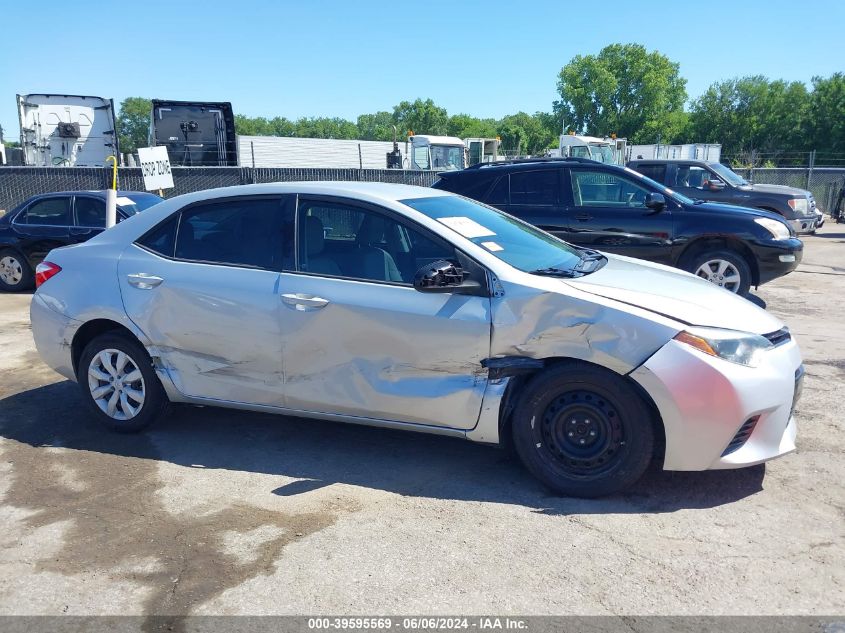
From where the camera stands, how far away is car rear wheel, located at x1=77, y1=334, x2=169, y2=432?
477cm

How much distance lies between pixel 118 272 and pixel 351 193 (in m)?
1.71

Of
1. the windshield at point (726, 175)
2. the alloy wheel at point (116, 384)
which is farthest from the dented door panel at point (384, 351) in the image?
the windshield at point (726, 175)

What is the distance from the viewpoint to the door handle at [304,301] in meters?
4.19

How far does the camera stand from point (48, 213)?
425 inches

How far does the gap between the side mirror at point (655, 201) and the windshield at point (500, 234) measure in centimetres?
390

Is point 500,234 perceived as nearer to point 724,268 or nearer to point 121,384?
point 121,384

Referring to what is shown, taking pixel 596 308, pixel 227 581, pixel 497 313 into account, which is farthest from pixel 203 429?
pixel 596 308

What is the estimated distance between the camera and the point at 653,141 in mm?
95500

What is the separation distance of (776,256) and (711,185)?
619cm

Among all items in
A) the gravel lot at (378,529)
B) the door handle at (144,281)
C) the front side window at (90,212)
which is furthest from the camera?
the front side window at (90,212)

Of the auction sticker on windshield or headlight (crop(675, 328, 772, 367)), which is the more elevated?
the auction sticker on windshield

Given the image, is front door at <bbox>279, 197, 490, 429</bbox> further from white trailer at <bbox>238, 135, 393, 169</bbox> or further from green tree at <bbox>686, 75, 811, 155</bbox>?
green tree at <bbox>686, 75, 811, 155</bbox>

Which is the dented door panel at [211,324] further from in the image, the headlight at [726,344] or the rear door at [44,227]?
the rear door at [44,227]

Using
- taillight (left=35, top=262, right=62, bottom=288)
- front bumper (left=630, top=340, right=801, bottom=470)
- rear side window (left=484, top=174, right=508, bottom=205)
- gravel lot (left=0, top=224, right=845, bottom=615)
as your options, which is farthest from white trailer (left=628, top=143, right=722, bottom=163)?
taillight (left=35, top=262, right=62, bottom=288)
